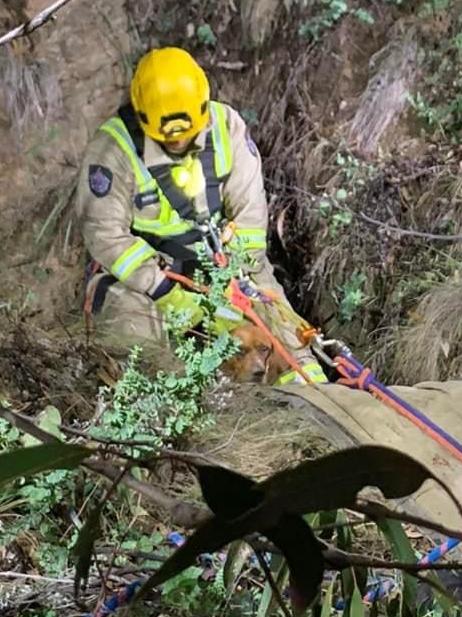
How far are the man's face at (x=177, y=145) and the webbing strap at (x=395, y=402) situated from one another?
1.24 m

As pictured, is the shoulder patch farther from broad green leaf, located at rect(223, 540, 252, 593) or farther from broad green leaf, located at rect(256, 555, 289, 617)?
broad green leaf, located at rect(256, 555, 289, 617)

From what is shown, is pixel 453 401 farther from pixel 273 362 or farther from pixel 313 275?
pixel 313 275

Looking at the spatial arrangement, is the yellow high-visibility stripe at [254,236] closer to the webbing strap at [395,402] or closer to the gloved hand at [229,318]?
the gloved hand at [229,318]

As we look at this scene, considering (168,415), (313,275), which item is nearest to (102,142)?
(313,275)


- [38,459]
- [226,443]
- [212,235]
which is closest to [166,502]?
[38,459]

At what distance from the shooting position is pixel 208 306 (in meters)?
2.29

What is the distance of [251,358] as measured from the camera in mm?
3381

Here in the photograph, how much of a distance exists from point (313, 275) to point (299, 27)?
1163 mm

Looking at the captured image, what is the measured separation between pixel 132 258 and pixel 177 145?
19.0 inches

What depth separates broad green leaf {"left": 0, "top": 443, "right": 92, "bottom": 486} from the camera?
73 centimetres

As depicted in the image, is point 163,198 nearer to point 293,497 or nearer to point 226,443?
point 226,443

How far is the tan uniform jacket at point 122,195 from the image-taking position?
3.75 metres

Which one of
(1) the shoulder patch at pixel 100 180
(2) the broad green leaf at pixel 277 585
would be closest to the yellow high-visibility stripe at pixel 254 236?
(1) the shoulder patch at pixel 100 180

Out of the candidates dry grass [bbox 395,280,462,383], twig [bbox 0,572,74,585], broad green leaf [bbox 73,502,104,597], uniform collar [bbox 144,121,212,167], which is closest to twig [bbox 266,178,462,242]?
dry grass [bbox 395,280,462,383]
